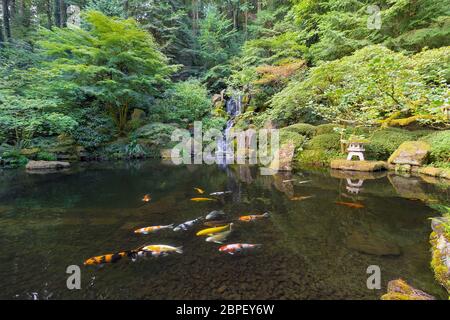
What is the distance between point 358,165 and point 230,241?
682 centimetres

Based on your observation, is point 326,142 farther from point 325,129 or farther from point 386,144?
point 386,144

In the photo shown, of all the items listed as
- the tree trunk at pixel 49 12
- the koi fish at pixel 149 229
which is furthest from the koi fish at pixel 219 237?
the tree trunk at pixel 49 12

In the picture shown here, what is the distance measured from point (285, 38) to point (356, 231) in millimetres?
12845

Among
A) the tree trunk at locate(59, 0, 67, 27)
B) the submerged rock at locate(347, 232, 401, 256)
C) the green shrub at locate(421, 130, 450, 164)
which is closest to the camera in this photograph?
the submerged rock at locate(347, 232, 401, 256)

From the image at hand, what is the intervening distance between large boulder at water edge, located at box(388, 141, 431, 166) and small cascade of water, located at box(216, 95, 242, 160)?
23.6 feet

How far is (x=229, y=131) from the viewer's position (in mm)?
15086

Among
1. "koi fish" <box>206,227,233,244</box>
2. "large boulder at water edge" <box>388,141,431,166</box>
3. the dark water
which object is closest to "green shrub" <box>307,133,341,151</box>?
"large boulder at water edge" <box>388,141,431,166</box>

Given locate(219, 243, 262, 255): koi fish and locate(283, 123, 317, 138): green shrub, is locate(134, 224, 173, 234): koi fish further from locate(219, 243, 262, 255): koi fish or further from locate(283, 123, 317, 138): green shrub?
locate(283, 123, 317, 138): green shrub

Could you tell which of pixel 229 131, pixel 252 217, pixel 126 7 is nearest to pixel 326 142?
pixel 229 131

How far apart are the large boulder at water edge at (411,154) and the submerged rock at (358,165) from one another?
1.42 feet

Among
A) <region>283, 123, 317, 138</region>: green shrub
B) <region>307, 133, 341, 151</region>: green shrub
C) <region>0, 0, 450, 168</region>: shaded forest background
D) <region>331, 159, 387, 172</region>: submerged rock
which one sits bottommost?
<region>331, 159, 387, 172</region>: submerged rock

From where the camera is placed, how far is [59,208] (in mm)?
5039

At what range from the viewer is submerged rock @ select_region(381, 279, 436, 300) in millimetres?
2100

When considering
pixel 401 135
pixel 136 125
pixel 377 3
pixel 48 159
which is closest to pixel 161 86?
pixel 136 125
